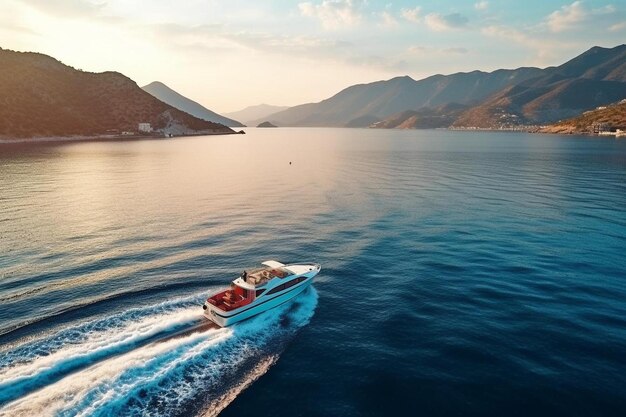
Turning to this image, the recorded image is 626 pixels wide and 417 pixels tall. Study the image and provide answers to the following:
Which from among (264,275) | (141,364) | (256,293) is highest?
(264,275)

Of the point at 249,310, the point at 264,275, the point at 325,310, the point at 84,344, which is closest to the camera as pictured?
the point at 84,344

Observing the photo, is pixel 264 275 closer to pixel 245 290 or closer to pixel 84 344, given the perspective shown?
pixel 245 290

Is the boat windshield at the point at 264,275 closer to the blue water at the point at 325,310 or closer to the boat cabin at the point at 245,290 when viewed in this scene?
the boat cabin at the point at 245,290

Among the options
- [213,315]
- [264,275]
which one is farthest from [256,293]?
[213,315]

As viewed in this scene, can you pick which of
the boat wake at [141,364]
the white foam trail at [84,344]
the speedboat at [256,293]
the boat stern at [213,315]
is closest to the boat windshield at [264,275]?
the speedboat at [256,293]

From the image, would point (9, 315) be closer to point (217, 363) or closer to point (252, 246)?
point (217, 363)

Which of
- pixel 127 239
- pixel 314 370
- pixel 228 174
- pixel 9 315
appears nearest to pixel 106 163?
pixel 228 174

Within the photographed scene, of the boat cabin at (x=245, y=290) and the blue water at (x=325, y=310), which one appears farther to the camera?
the boat cabin at (x=245, y=290)
